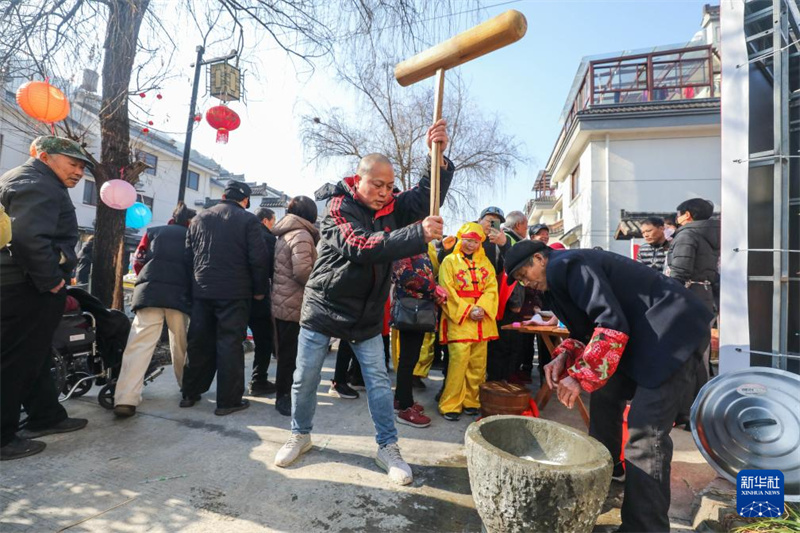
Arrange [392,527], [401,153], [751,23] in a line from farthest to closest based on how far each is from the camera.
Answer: [401,153] < [751,23] < [392,527]

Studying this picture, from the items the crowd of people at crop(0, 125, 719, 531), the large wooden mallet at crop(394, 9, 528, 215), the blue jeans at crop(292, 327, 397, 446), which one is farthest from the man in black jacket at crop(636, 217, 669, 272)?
the blue jeans at crop(292, 327, 397, 446)

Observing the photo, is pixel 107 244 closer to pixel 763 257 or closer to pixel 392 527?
pixel 392 527

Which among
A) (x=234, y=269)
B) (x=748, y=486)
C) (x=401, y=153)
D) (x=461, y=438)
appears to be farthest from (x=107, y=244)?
(x=401, y=153)

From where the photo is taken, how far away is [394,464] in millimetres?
2518

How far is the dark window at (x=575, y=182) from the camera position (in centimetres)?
1488

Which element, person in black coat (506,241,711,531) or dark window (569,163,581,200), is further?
dark window (569,163,581,200)

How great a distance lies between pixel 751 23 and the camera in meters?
2.72

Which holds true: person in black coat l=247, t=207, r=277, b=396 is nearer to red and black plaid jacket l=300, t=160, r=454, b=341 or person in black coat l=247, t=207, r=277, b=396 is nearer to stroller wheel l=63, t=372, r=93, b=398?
stroller wheel l=63, t=372, r=93, b=398

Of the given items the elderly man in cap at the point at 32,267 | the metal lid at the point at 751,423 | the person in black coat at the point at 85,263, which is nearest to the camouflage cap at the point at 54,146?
the elderly man in cap at the point at 32,267

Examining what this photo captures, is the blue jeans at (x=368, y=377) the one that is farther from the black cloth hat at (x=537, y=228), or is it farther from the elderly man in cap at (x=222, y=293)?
the black cloth hat at (x=537, y=228)

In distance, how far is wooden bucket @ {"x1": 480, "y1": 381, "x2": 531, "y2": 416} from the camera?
10.7ft

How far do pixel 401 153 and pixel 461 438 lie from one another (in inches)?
489

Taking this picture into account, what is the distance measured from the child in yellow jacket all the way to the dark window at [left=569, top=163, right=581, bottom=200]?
1256 cm

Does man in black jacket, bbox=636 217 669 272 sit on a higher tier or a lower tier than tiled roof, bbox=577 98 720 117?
lower
